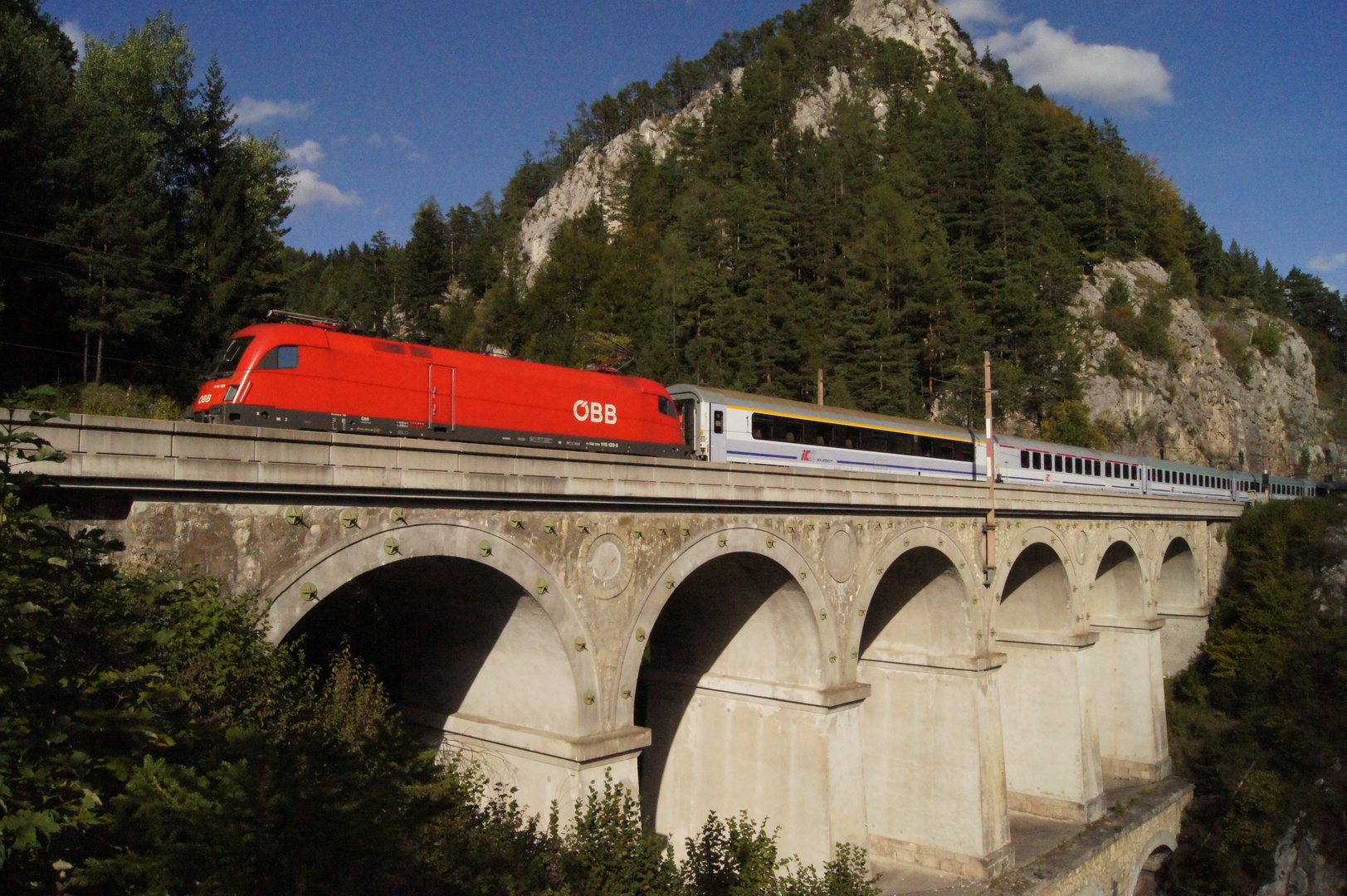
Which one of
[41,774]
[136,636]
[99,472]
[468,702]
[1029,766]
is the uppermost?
[99,472]

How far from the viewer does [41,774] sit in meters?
4.97

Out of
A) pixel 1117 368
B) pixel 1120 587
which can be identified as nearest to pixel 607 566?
pixel 1120 587

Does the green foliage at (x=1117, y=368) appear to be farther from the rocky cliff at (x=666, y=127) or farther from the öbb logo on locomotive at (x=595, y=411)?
the öbb logo on locomotive at (x=595, y=411)

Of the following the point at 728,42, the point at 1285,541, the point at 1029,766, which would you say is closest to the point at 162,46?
the point at 1029,766

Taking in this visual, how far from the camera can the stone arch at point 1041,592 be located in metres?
28.0

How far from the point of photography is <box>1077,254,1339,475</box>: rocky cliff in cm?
6109

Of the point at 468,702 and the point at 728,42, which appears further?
the point at 728,42

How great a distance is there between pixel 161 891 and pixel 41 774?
3.46ft

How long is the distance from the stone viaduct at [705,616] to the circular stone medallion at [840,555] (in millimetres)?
72

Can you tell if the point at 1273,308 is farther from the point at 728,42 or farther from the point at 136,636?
the point at 136,636

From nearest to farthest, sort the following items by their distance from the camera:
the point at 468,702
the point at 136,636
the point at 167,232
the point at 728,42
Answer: the point at 136,636, the point at 468,702, the point at 167,232, the point at 728,42

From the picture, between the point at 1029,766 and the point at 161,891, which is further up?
the point at 161,891

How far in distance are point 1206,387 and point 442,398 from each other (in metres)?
69.8

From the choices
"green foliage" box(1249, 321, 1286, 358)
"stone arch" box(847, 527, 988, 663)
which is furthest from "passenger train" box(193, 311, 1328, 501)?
"green foliage" box(1249, 321, 1286, 358)
